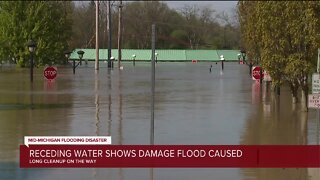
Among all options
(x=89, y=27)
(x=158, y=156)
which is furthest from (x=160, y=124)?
(x=89, y=27)

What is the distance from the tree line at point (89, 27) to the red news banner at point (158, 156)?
4442 centimetres

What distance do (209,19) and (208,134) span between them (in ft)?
290

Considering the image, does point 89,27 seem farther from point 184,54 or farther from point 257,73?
point 257,73

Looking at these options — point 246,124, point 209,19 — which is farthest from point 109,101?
point 209,19

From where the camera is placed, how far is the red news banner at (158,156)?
7500 mm

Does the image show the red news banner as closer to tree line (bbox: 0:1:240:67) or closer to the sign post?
the sign post

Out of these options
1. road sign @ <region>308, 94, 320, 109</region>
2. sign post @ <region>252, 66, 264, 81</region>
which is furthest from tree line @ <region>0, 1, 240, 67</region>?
road sign @ <region>308, 94, 320, 109</region>

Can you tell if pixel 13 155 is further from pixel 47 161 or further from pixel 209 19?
pixel 209 19

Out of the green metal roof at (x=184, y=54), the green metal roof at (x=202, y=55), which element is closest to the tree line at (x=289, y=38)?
the green metal roof at (x=184, y=54)

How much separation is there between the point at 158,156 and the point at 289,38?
1186 cm

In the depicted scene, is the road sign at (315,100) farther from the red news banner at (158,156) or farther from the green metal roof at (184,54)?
the green metal roof at (184,54)

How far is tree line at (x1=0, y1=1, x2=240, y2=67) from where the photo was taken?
52281mm

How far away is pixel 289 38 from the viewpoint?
18578 millimetres

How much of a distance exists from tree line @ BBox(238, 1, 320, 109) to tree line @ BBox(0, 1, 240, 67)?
114 feet
